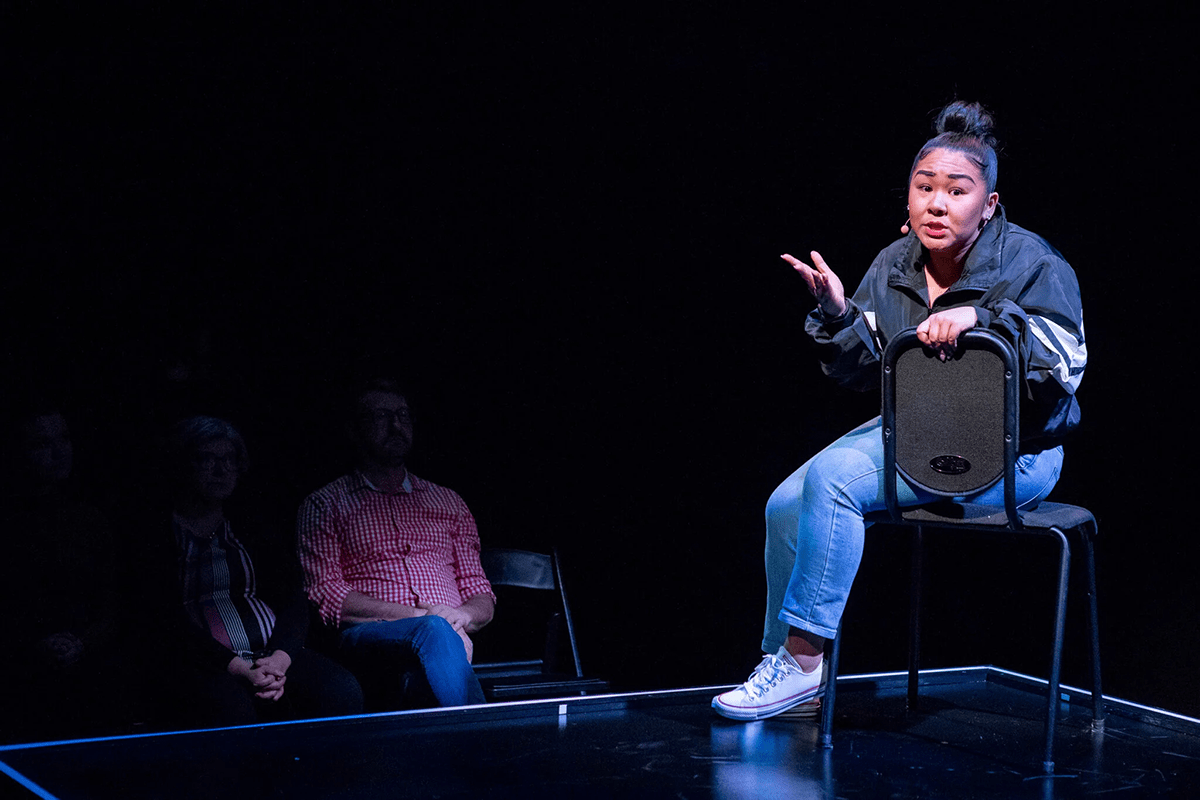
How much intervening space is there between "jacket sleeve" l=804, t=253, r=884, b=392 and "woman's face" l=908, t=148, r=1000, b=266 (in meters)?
0.21

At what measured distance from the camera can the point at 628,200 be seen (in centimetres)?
364

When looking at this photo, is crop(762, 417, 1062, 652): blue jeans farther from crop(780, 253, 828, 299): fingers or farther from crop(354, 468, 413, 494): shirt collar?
crop(354, 468, 413, 494): shirt collar

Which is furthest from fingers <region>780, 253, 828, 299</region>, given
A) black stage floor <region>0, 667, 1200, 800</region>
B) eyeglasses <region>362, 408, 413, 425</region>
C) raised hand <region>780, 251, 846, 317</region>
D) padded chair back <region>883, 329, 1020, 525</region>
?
eyeglasses <region>362, 408, 413, 425</region>

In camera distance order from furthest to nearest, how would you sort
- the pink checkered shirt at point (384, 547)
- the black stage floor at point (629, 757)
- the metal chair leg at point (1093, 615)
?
the pink checkered shirt at point (384, 547) < the metal chair leg at point (1093, 615) < the black stage floor at point (629, 757)

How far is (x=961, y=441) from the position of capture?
2047mm

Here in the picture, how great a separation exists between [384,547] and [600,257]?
1.17m

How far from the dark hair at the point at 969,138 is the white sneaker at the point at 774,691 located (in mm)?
1062

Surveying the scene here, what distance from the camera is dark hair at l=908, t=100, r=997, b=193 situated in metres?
2.27

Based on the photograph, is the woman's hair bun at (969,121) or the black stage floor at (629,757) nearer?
the black stage floor at (629,757)

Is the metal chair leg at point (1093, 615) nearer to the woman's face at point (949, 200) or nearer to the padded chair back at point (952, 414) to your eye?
the padded chair back at point (952, 414)

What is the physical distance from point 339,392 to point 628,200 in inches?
44.3

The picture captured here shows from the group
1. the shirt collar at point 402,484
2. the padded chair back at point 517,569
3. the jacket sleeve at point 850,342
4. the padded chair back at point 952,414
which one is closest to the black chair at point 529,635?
the padded chair back at point 517,569

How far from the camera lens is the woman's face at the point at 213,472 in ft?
9.93

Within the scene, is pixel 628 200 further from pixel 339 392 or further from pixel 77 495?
pixel 77 495
